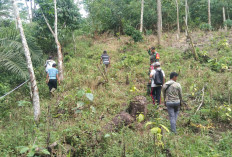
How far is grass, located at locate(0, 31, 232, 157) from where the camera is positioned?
3639 mm

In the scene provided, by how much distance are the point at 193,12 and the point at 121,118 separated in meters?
22.9

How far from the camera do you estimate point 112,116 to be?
527cm

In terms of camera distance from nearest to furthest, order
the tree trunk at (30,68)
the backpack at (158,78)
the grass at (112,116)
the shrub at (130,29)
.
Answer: the grass at (112,116)
the tree trunk at (30,68)
the backpack at (158,78)
the shrub at (130,29)

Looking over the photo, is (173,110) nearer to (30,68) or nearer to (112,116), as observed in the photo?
(112,116)

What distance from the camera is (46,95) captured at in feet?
24.2

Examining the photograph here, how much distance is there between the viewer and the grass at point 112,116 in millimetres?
3639

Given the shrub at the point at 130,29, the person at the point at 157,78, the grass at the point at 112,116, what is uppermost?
the shrub at the point at 130,29

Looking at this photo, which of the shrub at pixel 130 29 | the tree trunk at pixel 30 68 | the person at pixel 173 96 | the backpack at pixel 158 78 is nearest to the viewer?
the person at pixel 173 96

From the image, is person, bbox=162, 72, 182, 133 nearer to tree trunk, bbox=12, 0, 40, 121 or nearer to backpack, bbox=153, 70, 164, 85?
backpack, bbox=153, 70, 164, 85

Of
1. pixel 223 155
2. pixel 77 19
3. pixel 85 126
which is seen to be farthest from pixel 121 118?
pixel 77 19

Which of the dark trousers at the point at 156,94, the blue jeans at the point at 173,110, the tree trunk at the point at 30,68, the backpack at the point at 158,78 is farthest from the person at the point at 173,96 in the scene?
the tree trunk at the point at 30,68

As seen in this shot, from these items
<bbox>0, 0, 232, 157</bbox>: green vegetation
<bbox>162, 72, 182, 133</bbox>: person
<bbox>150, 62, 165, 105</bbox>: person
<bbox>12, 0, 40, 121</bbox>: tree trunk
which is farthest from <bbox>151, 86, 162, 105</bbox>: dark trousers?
<bbox>12, 0, 40, 121</bbox>: tree trunk

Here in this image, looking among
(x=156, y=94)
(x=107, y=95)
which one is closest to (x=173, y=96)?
(x=156, y=94)

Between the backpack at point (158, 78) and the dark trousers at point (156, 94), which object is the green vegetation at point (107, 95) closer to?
the dark trousers at point (156, 94)
